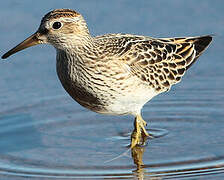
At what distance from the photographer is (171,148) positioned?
1198cm

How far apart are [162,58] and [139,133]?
1391mm

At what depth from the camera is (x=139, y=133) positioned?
12305 mm

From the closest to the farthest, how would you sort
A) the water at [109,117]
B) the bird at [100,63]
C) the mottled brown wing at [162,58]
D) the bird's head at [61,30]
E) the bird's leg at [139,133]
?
the bird's head at [61,30] → the bird at [100,63] → the water at [109,117] → the mottled brown wing at [162,58] → the bird's leg at [139,133]

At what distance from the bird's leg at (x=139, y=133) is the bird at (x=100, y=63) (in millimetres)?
207

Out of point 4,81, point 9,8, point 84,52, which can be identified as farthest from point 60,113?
point 9,8

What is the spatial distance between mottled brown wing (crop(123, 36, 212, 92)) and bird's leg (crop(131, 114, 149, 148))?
669mm

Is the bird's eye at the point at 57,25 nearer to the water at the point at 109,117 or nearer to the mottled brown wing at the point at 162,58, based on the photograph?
the mottled brown wing at the point at 162,58

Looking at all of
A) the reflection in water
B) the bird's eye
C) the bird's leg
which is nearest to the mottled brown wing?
the bird's leg

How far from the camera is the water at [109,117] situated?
11305mm

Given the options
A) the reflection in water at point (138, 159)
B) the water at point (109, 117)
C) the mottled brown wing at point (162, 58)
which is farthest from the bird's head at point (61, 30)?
the reflection in water at point (138, 159)

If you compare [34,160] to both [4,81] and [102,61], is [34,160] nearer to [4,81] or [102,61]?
[102,61]

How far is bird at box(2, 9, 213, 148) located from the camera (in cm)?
1107

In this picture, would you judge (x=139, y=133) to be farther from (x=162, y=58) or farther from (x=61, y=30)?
(x=61, y=30)

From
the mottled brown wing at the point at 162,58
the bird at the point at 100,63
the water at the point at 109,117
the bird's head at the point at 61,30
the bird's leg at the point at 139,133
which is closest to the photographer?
the bird's head at the point at 61,30
